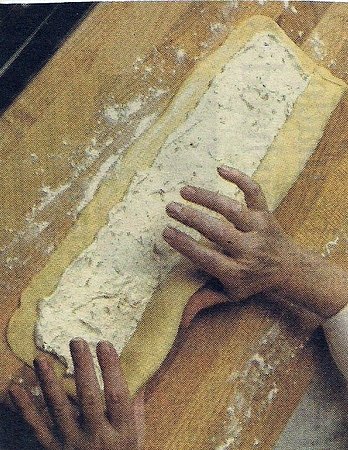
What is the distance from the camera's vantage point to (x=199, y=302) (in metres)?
0.87

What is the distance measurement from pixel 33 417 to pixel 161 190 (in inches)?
14.9

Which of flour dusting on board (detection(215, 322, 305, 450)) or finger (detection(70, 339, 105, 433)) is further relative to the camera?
flour dusting on board (detection(215, 322, 305, 450))

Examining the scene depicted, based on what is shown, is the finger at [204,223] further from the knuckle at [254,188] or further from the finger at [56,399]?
the finger at [56,399]

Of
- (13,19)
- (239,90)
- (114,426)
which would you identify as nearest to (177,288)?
(114,426)

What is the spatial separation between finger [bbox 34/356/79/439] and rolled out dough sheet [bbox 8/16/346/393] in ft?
0.13

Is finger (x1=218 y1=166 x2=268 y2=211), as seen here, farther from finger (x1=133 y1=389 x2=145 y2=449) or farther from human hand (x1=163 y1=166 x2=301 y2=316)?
finger (x1=133 y1=389 x2=145 y2=449)

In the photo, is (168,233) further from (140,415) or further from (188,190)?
(140,415)

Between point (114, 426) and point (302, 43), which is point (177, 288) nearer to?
point (114, 426)

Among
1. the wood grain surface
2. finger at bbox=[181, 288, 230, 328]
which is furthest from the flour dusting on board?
finger at bbox=[181, 288, 230, 328]

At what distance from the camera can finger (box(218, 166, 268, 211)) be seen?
0.85 meters

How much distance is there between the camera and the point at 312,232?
3.17 ft

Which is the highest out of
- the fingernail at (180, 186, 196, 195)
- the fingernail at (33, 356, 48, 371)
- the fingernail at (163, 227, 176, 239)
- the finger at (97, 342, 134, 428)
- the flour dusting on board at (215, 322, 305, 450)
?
the fingernail at (180, 186, 196, 195)

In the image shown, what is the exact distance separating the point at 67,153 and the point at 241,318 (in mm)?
384

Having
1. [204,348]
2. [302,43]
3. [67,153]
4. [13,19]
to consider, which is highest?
[302,43]
